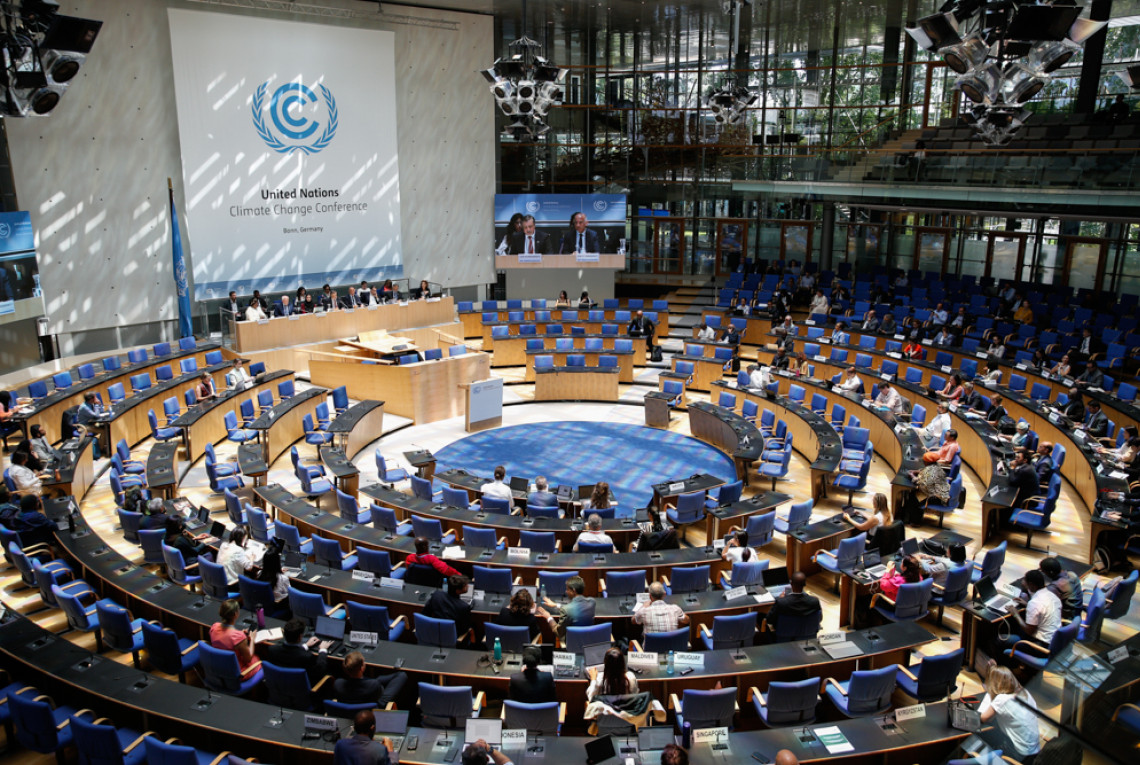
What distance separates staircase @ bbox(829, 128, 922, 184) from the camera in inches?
922

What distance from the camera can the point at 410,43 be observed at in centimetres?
2372

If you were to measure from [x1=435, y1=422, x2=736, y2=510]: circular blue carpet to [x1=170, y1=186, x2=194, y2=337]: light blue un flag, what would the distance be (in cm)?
809

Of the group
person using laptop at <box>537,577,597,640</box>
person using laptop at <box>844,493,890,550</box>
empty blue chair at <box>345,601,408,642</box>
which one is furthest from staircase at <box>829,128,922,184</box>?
empty blue chair at <box>345,601,408,642</box>

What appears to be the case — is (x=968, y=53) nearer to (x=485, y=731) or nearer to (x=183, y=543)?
(x=485, y=731)

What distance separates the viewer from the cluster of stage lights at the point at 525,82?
556 inches

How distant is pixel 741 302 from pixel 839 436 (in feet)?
33.1

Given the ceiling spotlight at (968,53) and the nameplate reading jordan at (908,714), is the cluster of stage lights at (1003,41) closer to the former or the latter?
the ceiling spotlight at (968,53)

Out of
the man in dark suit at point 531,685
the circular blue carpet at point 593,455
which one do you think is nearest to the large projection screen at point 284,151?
the circular blue carpet at point 593,455

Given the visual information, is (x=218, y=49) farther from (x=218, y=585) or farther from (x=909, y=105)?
(x=909, y=105)

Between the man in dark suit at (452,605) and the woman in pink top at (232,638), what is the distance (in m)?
1.60

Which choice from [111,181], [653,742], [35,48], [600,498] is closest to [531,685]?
[653,742]

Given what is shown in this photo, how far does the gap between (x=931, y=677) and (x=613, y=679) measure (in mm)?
2757

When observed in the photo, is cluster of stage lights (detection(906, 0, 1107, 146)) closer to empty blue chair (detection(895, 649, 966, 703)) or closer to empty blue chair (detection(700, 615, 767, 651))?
empty blue chair (detection(895, 649, 966, 703))

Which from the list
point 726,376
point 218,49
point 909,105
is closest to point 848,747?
point 726,376
